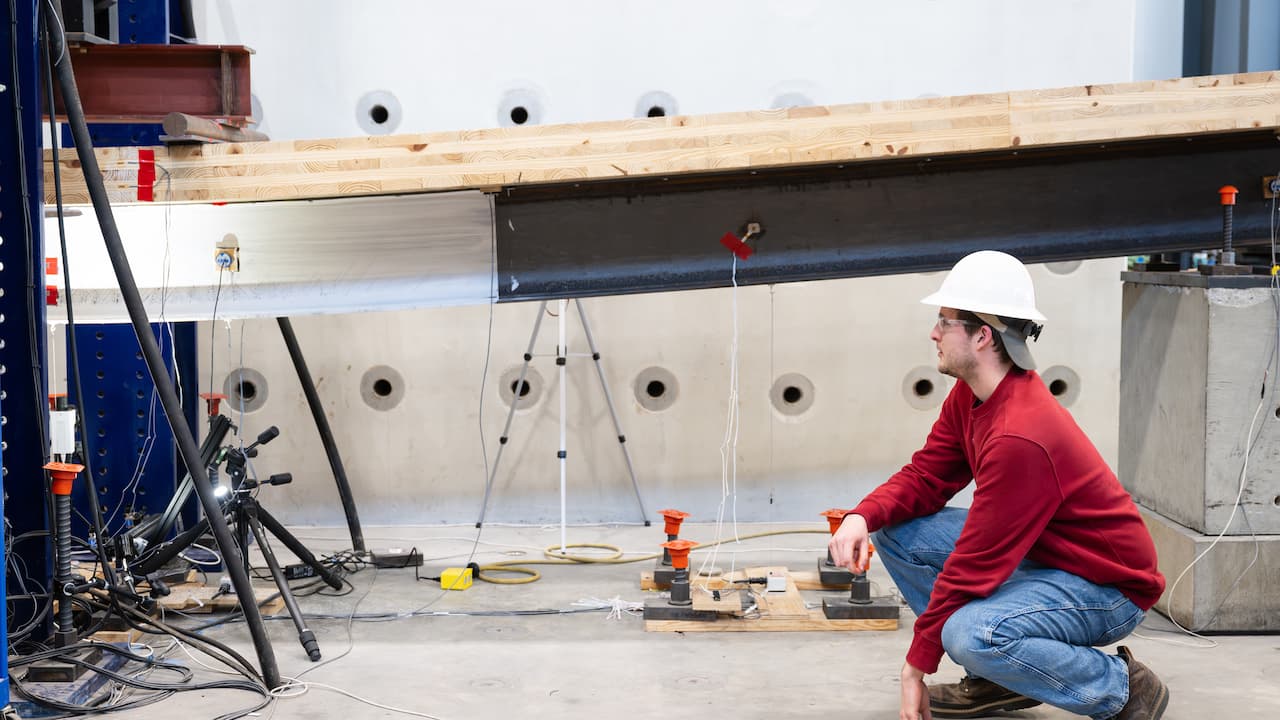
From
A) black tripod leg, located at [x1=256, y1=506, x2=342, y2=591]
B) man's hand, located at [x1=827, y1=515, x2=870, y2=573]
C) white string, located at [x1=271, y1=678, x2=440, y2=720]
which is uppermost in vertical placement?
man's hand, located at [x1=827, y1=515, x2=870, y2=573]

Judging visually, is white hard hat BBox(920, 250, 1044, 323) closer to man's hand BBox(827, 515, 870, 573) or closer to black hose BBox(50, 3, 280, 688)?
man's hand BBox(827, 515, 870, 573)

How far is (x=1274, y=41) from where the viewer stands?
5535mm

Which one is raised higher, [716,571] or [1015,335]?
[1015,335]

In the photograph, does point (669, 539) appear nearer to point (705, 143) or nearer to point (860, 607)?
point (860, 607)

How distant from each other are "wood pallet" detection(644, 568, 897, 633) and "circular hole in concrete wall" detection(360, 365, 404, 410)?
7.10ft


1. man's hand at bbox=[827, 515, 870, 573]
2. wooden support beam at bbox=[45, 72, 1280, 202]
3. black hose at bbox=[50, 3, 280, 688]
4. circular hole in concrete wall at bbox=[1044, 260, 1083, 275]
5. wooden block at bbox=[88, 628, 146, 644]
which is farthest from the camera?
circular hole in concrete wall at bbox=[1044, 260, 1083, 275]

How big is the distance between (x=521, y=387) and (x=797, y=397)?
4.48 feet

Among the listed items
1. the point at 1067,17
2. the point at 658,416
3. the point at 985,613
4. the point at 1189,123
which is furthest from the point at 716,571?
the point at 1067,17

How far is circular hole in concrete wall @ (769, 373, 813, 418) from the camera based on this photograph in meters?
5.38

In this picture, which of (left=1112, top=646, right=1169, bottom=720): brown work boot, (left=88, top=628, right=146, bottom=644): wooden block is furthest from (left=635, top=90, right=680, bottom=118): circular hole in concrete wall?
(left=1112, top=646, right=1169, bottom=720): brown work boot

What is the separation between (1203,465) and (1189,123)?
111 cm

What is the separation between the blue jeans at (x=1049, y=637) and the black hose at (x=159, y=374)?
191 cm

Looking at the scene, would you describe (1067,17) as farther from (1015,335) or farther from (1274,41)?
(1015,335)

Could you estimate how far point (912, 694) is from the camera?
2402mm
